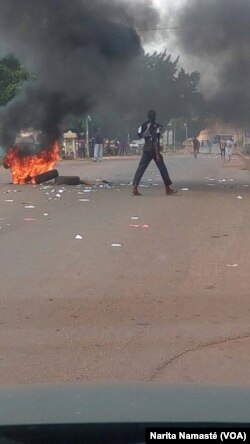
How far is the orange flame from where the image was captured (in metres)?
18.4

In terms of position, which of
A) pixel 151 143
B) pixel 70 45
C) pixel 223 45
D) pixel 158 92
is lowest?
pixel 151 143

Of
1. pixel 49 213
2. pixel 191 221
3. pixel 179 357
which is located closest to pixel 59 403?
pixel 179 357

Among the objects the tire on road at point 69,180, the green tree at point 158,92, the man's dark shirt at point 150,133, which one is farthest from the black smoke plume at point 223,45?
the tire on road at point 69,180

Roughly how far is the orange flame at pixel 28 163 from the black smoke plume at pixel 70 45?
31 centimetres

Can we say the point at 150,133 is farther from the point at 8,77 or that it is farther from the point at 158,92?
the point at 8,77

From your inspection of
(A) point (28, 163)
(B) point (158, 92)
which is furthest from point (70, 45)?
(A) point (28, 163)

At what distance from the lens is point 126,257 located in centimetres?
859

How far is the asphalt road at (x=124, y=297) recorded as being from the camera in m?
4.93

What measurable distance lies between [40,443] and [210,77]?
16.9 meters

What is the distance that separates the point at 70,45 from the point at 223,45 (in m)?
3.54

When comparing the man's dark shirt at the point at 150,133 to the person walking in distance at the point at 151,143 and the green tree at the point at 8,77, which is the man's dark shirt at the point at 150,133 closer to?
the person walking in distance at the point at 151,143

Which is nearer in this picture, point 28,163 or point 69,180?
point 69,180

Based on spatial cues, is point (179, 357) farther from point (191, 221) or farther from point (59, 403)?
point (191, 221)

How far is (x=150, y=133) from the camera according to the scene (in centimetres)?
1517
